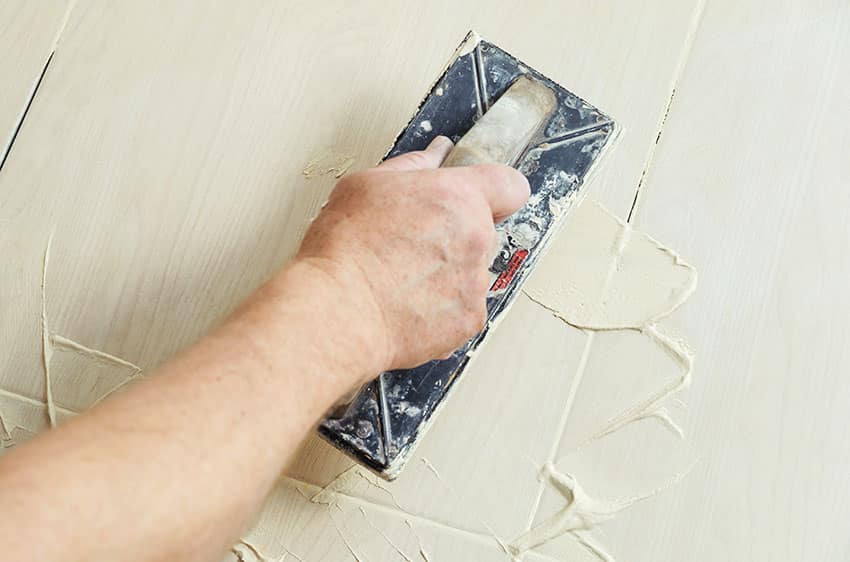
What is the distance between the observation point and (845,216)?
128 cm

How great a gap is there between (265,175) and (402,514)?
51 cm

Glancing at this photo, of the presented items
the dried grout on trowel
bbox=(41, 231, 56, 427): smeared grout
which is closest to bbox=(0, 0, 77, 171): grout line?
bbox=(41, 231, 56, 427): smeared grout

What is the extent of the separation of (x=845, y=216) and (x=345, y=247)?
0.77 m

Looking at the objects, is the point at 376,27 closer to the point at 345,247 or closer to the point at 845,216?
the point at 345,247

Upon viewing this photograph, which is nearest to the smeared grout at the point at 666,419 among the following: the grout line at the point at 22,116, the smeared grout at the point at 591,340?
the smeared grout at the point at 591,340

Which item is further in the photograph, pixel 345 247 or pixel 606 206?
pixel 606 206

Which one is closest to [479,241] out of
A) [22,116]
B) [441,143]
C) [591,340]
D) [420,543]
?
[441,143]

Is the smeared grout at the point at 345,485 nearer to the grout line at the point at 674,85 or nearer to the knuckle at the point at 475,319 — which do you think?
the knuckle at the point at 475,319

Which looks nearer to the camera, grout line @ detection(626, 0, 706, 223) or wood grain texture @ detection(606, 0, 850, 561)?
wood grain texture @ detection(606, 0, 850, 561)

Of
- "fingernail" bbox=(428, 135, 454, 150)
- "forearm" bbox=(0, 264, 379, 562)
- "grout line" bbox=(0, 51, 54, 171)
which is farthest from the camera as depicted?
"grout line" bbox=(0, 51, 54, 171)

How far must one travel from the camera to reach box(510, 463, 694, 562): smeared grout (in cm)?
116

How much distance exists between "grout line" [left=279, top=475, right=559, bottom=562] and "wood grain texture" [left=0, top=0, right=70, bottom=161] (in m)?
0.63

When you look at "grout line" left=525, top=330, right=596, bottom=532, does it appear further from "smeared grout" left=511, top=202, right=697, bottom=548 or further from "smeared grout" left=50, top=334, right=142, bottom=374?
"smeared grout" left=50, top=334, right=142, bottom=374

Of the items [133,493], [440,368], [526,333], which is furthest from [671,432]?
[133,493]
